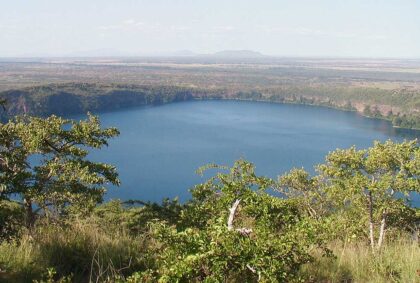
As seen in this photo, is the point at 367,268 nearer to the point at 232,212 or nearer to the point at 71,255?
the point at 232,212

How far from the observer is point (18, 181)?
4910 millimetres

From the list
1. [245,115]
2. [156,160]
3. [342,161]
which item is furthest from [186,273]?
[245,115]

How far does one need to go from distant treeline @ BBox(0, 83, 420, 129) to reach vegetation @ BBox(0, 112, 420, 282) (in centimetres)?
8524

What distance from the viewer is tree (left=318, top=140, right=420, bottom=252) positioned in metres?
7.13

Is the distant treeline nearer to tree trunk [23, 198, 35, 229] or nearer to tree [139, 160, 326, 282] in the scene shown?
tree trunk [23, 198, 35, 229]

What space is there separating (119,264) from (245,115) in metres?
106

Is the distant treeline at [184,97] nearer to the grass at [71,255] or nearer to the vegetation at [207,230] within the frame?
the vegetation at [207,230]

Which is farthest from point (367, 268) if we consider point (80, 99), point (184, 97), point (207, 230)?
point (184, 97)

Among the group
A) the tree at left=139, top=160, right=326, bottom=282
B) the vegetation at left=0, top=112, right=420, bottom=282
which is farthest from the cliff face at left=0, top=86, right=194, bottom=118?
the tree at left=139, top=160, right=326, bottom=282

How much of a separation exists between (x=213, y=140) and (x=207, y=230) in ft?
227

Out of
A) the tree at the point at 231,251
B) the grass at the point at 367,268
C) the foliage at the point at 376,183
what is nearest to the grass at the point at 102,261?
the grass at the point at 367,268

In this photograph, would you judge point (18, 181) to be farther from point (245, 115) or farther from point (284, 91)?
point (284, 91)

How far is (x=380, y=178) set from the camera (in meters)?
7.52

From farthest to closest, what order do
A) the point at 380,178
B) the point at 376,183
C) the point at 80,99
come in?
the point at 80,99 → the point at 380,178 → the point at 376,183
